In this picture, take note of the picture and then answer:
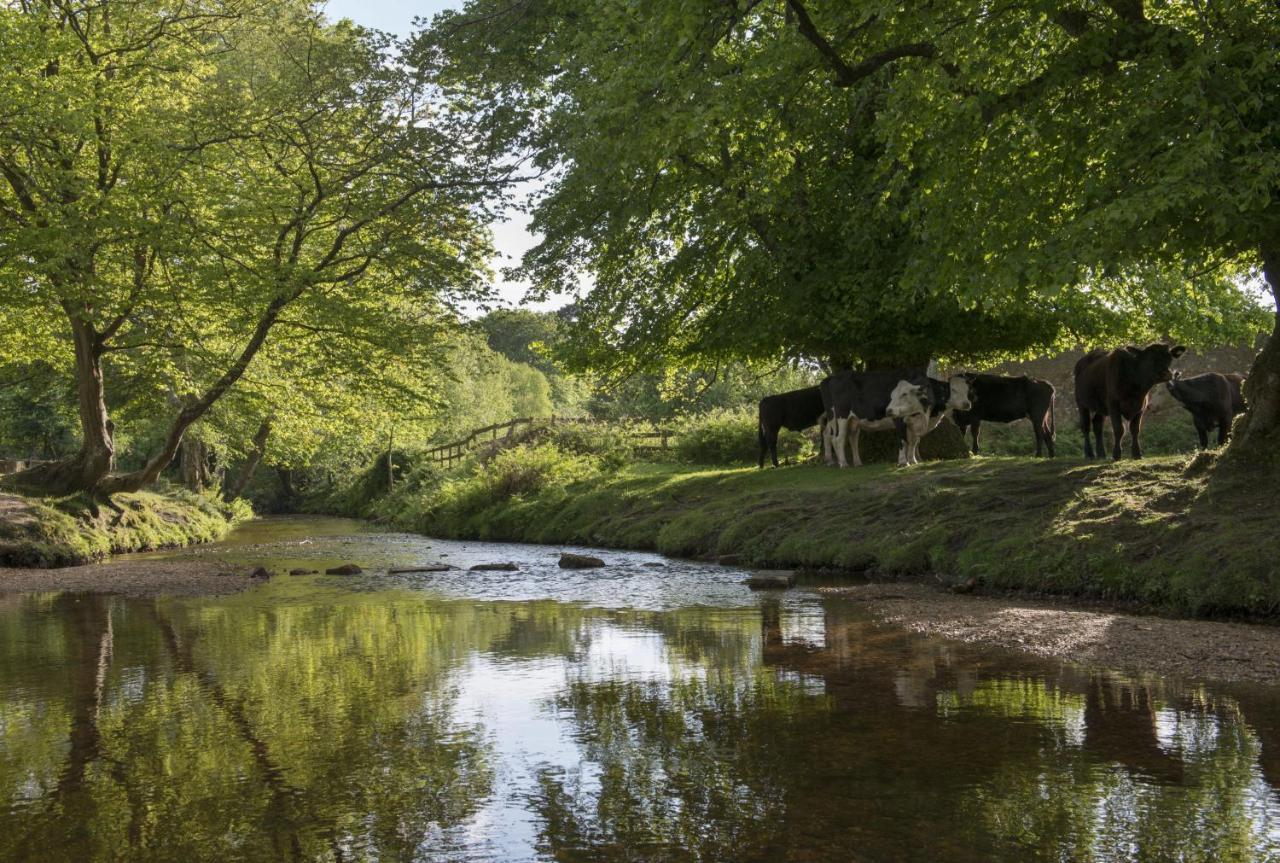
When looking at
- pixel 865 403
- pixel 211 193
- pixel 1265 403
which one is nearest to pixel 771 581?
pixel 1265 403

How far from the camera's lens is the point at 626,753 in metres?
6.54

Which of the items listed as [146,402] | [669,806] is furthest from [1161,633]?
[146,402]

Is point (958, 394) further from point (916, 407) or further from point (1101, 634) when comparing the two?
point (1101, 634)

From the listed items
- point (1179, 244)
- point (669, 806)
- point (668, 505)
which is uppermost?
point (1179, 244)

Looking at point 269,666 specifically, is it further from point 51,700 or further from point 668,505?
point 668,505

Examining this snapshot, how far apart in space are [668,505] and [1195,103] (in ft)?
50.0

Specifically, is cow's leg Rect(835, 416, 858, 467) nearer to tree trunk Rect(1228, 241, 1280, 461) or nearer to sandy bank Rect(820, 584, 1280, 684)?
tree trunk Rect(1228, 241, 1280, 461)

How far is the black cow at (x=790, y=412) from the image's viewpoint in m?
28.1

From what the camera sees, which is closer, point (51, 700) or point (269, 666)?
point (51, 700)

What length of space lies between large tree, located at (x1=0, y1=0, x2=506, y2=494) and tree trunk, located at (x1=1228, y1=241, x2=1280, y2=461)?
15.2 meters

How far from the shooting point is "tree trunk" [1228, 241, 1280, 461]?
13.3 metres

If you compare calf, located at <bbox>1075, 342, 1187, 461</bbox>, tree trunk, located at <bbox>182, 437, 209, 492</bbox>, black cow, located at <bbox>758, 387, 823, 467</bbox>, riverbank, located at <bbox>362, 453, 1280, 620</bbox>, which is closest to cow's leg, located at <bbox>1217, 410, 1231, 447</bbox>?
calf, located at <bbox>1075, 342, 1187, 461</bbox>

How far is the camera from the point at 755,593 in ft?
46.7

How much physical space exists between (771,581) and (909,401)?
28.2 ft
